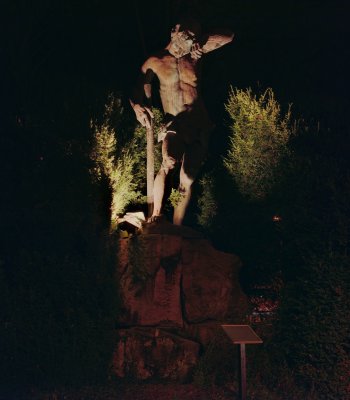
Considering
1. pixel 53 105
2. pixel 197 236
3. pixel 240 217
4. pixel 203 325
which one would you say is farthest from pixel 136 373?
pixel 53 105

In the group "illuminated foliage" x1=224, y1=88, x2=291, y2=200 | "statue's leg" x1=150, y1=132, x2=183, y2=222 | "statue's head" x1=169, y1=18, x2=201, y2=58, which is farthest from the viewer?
"illuminated foliage" x1=224, y1=88, x2=291, y2=200

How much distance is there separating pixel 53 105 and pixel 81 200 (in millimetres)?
3177

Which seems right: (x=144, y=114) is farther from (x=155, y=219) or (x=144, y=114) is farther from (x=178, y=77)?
(x=155, y=219)

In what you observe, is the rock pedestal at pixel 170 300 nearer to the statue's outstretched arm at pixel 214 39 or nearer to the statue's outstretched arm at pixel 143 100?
the statue's outstretched arm at pixel 143 100

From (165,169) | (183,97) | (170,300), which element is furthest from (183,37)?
(170,300)

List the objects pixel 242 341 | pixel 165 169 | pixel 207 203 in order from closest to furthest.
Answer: pixel 242 341, pixel 165 169, pixel 207 203

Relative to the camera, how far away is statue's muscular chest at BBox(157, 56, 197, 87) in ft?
30.6

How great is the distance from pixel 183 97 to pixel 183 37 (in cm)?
88

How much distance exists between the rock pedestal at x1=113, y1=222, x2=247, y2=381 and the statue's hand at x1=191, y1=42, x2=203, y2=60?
8.46 ft

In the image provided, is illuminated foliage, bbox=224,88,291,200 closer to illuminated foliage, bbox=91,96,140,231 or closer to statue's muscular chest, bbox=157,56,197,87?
illuminated foliage, bbox=91,96,140,231

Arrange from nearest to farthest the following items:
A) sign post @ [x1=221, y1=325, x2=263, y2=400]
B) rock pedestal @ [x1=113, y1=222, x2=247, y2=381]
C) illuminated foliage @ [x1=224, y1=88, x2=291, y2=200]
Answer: sign post @ [x1=221, y1=325, x2=263, y2=400], rock pedestal @ [x1=113, y1=222, x2=247, y2=381], illuminated foliage @ [x1=224, y1=88, x2=291, y2=200]

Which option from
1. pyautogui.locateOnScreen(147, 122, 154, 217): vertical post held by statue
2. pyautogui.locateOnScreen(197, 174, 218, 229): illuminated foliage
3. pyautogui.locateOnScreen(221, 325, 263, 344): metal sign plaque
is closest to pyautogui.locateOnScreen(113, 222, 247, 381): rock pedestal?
pyautogui.locateOnScreen(147, 122, 154, 217): vertical post held by statue

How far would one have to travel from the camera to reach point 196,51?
9.28 m

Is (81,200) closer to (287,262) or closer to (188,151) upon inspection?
(188,151)
